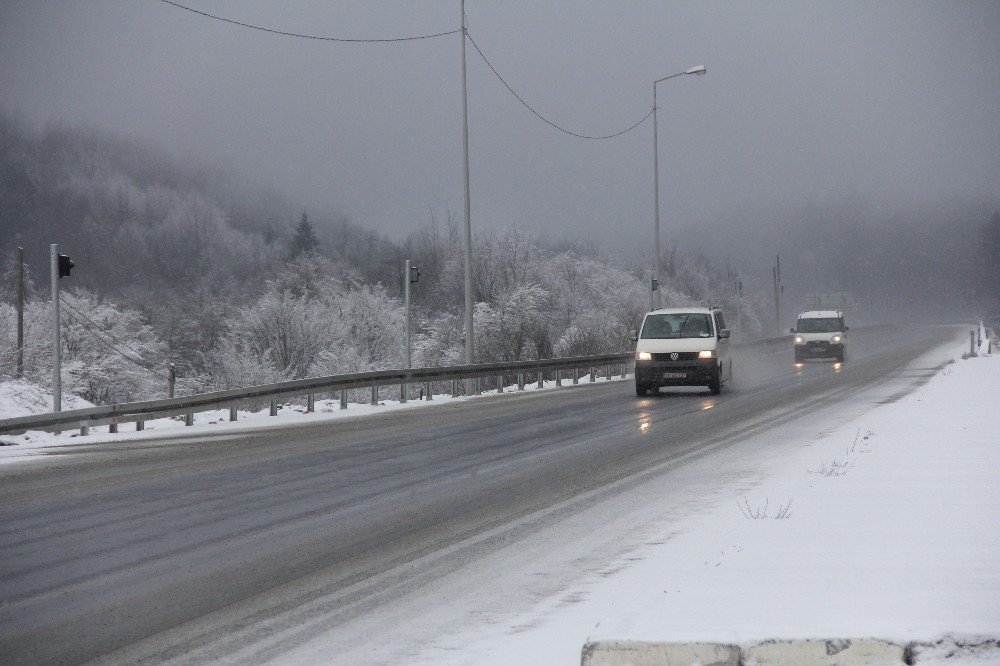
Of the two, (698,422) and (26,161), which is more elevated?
(26,161)

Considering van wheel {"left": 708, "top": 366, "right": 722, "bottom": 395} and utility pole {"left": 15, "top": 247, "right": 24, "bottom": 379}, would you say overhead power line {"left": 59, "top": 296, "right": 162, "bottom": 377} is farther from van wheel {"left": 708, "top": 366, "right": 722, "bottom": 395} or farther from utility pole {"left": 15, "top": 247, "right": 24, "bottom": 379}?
van wheel {"left": 708, "top": 366, "right": 722, "bottom": 395}

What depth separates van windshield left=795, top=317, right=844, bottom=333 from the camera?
148ft

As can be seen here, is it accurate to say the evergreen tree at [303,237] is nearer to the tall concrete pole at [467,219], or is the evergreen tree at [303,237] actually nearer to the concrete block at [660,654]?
the tall concrete pole at [467,219]

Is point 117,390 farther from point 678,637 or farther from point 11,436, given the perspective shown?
point 678,637

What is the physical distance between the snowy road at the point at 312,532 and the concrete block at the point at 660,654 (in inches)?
38.7

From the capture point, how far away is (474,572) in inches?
285

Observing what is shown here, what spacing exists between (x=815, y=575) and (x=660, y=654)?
1956 millimetres

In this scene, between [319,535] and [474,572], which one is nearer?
[474,572]

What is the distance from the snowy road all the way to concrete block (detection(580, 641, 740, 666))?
0.98 meters

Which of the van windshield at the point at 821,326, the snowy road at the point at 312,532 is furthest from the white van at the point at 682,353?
the van windshield at the point at 821,326

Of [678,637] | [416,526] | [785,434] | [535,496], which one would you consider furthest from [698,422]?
[678,637]

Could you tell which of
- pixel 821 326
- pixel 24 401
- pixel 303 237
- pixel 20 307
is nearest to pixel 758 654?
pixel 24 401

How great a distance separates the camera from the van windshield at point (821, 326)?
45125 mm

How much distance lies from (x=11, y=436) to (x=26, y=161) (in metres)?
118
